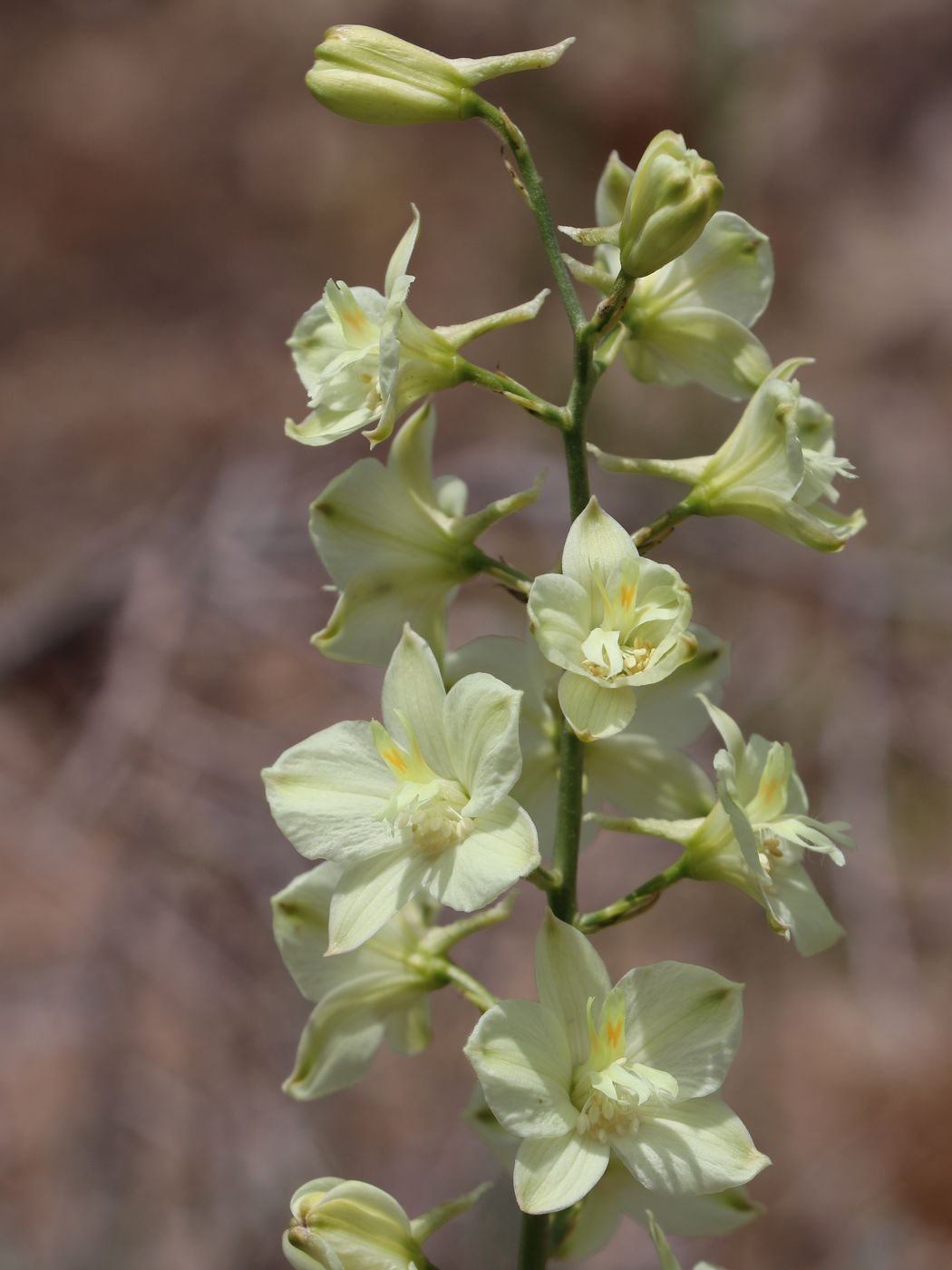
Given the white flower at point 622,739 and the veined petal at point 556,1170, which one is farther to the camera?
the white flower at point 622,739

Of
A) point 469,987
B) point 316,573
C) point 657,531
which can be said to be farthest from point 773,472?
point 316,573

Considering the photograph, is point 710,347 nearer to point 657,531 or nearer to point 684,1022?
point 657,531

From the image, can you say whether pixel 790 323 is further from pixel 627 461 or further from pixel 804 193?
pixel 627 461

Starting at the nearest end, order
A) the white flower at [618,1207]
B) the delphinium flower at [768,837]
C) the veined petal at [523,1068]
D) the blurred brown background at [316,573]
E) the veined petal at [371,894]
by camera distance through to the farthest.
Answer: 1. the veined petal at [523,1068]
2. the veined petal at [371,894]
3. the delphinium flower at [768,837]
4. the white flower at [618,1207]
5. the blurred brown background at [316,573]

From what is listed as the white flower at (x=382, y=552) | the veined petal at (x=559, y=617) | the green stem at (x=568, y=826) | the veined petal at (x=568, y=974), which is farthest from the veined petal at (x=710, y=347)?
the veined petal at (x=568, y=974)

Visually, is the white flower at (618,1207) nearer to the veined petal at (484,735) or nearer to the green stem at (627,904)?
the green stem at (627,904)

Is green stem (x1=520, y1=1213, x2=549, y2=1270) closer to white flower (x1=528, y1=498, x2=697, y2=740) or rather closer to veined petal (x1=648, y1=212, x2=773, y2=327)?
white flower (x1=528, y1=498, x2=697, y2=740)

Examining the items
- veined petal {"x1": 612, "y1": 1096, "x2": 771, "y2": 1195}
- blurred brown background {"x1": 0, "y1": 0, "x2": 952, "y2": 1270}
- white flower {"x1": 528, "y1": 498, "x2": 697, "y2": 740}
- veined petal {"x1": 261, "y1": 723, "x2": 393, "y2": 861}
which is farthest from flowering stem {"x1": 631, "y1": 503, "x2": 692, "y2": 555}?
blurred brown background {"x1": 0, "y1": 0, "x2": 952, "y2": 1270}
